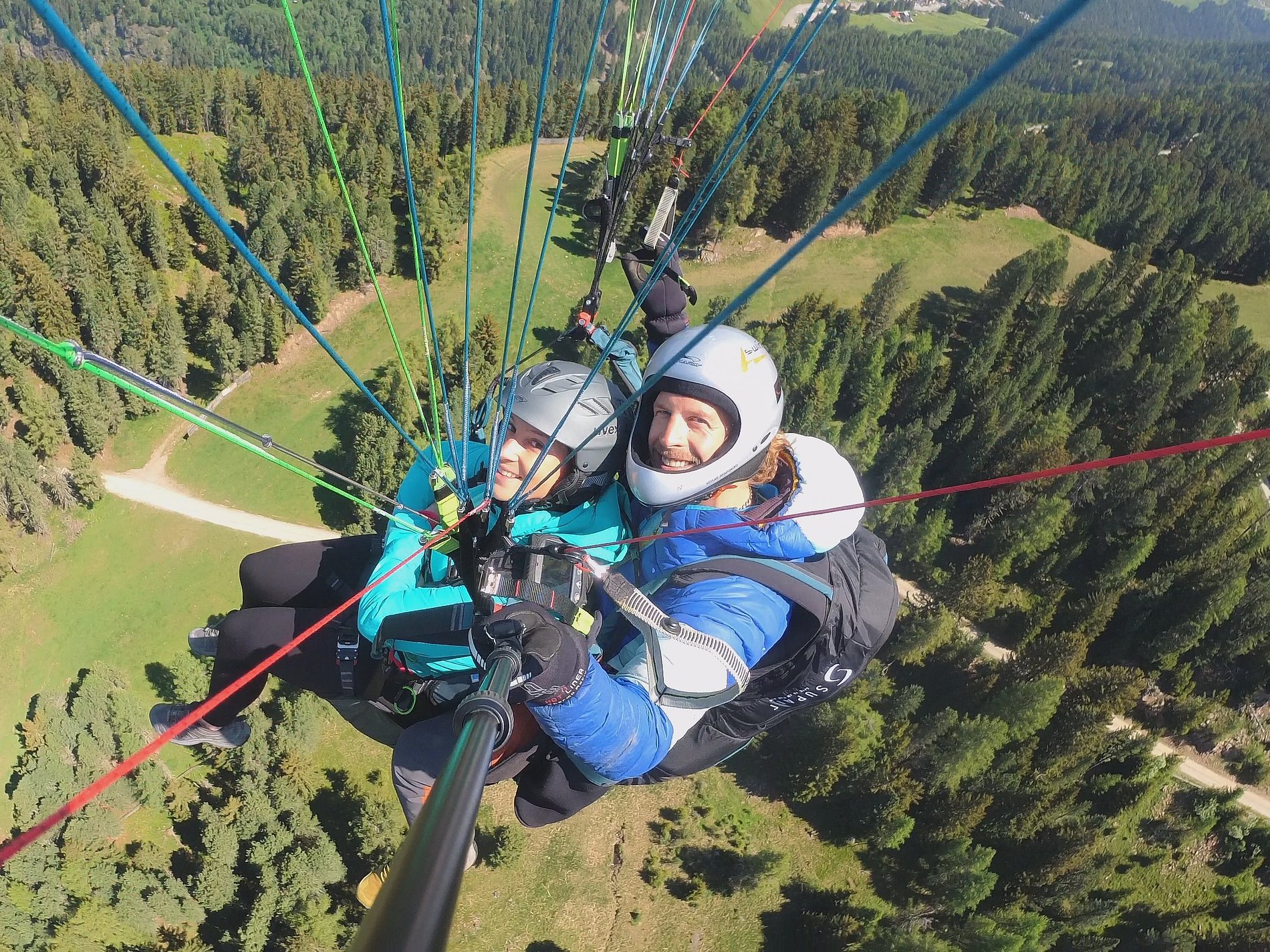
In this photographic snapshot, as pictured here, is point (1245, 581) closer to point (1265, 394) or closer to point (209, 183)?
point (1265, 394)

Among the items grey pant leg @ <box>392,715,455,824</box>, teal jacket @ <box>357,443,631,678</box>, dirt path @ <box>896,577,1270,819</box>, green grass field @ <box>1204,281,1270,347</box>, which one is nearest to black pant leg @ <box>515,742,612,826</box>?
grey pant leg @ <box>392,715,455,824</box>

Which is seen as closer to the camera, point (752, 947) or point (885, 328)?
point (752, 947)

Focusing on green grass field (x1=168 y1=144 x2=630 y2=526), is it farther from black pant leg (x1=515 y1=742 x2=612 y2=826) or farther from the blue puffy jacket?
the blue puffy jacket

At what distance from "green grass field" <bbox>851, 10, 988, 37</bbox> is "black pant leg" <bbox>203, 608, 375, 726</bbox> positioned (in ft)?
627

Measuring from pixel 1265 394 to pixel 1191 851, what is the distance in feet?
103

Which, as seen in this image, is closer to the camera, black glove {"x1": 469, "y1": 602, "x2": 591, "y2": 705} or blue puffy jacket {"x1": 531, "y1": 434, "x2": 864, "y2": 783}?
black glove {"x1": 469, "y1": 602, "x2": 591, "y2": 705}

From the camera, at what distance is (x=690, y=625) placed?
169 inches

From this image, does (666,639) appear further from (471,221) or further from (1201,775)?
(1201,775)

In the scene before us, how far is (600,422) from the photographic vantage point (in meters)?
5.72

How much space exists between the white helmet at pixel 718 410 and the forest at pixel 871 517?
19.5 meters

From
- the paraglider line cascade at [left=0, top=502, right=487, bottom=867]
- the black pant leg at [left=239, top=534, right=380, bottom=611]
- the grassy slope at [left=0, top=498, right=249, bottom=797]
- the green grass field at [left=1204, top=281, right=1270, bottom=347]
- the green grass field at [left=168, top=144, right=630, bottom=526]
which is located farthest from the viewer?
the green grass field at [left=1204, top=281, right=1270, bottom=347]

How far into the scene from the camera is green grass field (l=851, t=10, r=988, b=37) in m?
170

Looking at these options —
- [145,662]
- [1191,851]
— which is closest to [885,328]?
[1191,851]

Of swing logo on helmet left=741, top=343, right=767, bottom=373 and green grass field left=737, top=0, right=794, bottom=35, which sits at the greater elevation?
green grass field left=737, top=0, right=794, bottom=35
